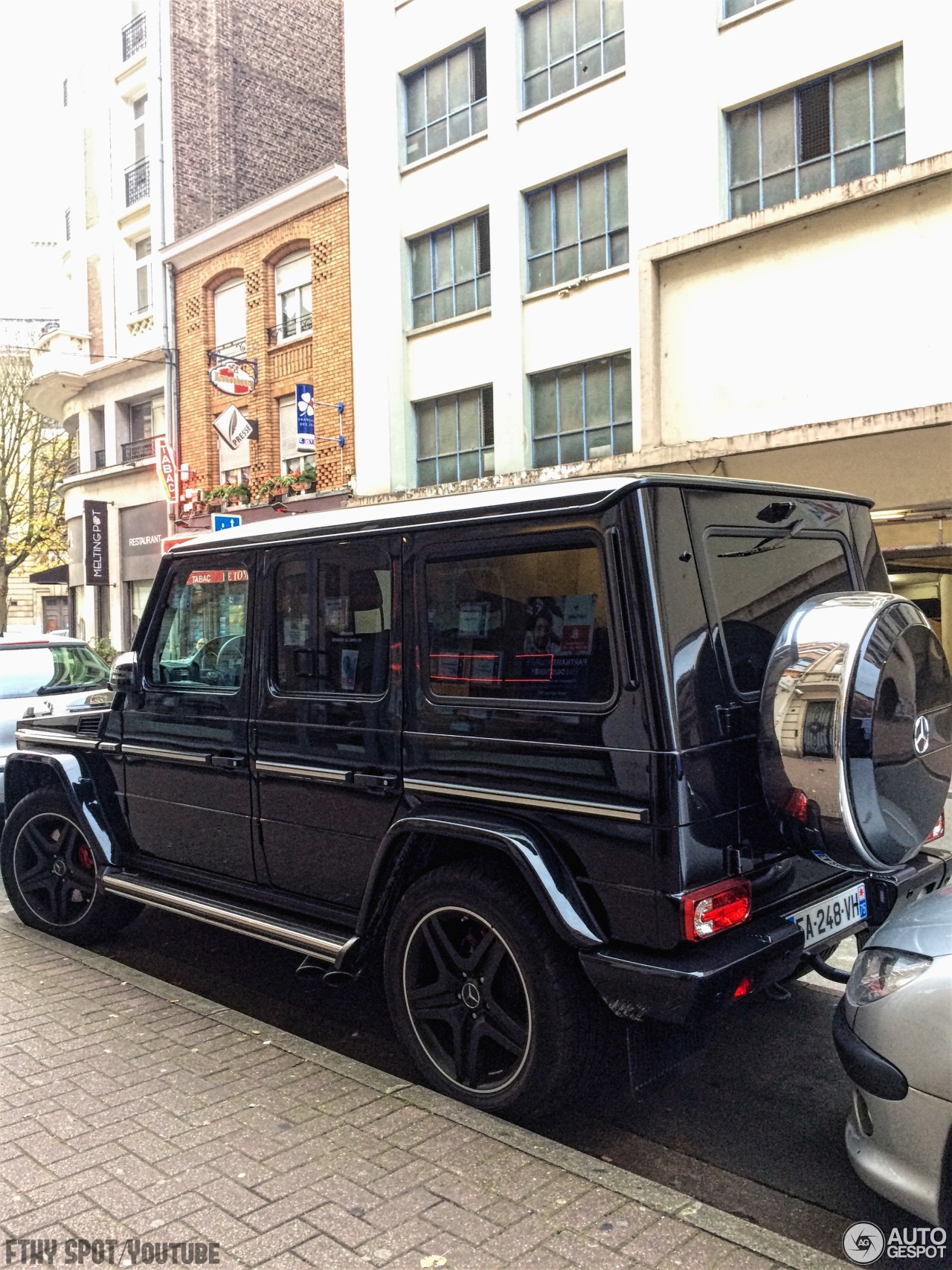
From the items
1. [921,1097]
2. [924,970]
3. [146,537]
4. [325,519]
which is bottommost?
[921,1097]

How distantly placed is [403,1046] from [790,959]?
1477 mm

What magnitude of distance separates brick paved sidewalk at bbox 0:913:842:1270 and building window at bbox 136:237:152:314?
81.4 feet

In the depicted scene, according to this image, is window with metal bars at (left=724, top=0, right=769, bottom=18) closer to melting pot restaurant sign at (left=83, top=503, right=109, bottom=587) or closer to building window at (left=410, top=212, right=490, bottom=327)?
building window at (left=410, top=212, right=490, bottom=327)

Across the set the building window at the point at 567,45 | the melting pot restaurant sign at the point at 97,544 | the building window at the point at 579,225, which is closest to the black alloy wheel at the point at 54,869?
the building window at the point at 579,225

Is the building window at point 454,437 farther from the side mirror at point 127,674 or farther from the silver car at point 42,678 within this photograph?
the side mirror at point 127,674

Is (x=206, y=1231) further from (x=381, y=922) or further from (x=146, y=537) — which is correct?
(x=146, y=537)

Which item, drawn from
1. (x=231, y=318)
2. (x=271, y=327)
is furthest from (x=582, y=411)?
(x=231, y=318)

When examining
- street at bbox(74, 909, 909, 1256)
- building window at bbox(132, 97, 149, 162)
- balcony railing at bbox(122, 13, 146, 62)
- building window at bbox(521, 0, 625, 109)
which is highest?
balcony railing at bbox(122, 13, 146, 62)

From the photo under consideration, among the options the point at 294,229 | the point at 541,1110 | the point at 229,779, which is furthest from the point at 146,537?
the point at 541,1110

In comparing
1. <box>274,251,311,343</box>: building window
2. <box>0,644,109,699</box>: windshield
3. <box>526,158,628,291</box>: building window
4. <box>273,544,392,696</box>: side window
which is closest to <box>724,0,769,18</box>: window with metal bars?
<box>526,158,628,291</box>: building window

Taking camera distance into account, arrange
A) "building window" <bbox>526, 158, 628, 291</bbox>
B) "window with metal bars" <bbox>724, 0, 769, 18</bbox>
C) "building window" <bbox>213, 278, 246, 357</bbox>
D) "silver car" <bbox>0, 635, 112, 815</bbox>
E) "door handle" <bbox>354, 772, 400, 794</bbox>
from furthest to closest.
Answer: "building window" <bbox>213, 278, 246, 357</bbox>, "building window" <bbox>526, 158, 628, 291</bbox>, "window with metal bars" <bbox>724, 0, 769, 18</bbox>, "silver car" <bbox>0, 635, 112, 815</bbox>, "door handle" <bbox>354, 772, 400, 794</bbox>

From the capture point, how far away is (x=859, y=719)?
2957mm

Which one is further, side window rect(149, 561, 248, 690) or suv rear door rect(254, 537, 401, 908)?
side window rect(149, 561, 248, 690)

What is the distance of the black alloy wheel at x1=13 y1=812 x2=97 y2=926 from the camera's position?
5.38 m
